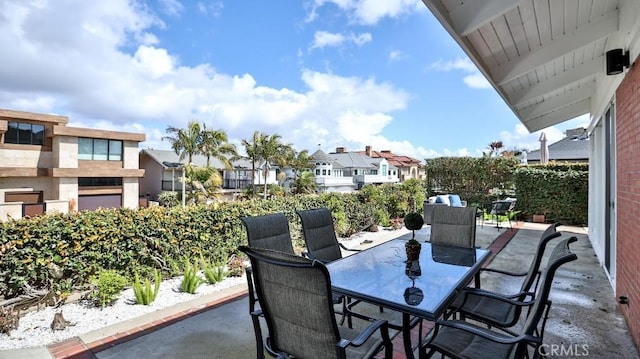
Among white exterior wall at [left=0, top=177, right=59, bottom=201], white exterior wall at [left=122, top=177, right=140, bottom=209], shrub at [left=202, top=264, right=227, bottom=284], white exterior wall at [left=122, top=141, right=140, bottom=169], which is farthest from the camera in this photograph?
white exterior wall at [left=122, top=177, right=140, bottom=209]

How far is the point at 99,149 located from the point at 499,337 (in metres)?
24.5

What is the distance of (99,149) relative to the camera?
810 inches

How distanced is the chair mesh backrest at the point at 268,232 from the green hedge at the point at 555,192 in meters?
10.8

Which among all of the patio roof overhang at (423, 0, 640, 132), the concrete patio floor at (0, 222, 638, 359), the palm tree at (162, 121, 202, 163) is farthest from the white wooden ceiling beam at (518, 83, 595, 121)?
the palm tree at (162, 121, 202, 163)

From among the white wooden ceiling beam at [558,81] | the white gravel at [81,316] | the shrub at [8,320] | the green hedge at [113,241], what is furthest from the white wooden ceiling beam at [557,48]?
the shrub at [8,320]

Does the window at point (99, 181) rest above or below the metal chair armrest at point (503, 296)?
above

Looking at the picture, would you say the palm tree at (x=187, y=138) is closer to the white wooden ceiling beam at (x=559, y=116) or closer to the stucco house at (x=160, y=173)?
the stucco house at (x=160, y=173)

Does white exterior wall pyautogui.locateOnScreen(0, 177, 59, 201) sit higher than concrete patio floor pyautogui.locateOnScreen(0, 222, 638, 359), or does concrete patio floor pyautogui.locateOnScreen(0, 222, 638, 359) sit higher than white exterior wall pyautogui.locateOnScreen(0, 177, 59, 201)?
white exterior wall pyautogui.locateOnScreen(0, 177, 59, 201)

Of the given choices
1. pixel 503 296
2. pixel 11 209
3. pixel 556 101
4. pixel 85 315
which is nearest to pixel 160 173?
pixel 11 209

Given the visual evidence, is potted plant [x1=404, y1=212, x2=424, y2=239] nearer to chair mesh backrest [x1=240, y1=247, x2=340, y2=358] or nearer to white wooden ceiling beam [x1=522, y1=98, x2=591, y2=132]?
chair mesh backrest [x1=240, y1=247, x2=340, y2=358]

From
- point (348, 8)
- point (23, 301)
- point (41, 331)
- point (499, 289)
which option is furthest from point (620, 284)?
point (348, 8)

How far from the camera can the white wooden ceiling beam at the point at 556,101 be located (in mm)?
6094

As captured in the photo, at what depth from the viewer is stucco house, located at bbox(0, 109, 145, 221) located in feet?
59.5

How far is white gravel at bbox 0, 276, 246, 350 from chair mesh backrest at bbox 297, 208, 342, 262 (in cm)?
168
